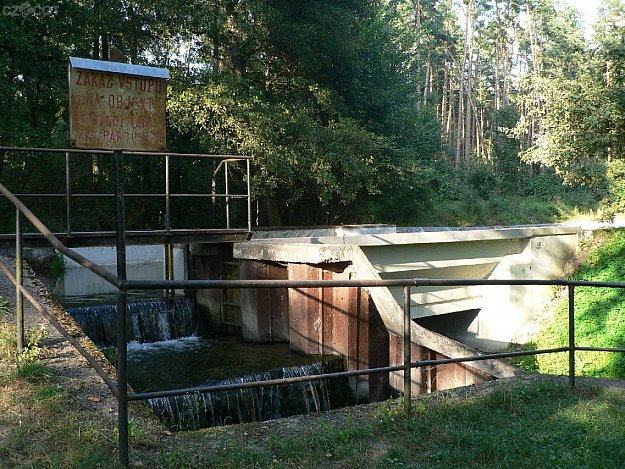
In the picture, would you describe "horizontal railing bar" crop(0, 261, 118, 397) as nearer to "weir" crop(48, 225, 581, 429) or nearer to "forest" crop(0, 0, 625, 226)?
"weir" crop(48, 225, 581, 429)

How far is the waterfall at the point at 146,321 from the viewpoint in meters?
11.7

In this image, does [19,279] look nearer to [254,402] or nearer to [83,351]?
[83,351]

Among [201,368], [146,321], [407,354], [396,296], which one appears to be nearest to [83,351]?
[407,354]

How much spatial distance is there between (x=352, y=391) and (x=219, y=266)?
5.33 metres

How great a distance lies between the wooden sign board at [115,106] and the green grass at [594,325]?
9651 mm

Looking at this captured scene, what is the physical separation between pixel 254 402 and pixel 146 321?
178 inches

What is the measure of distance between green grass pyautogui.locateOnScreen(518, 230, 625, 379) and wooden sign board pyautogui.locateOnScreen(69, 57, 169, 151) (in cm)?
965

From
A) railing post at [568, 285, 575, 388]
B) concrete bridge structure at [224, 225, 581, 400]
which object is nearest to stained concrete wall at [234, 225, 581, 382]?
concrete bridge structure at [224, 225, 581, 400]

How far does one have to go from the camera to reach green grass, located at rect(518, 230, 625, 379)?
36.3ft

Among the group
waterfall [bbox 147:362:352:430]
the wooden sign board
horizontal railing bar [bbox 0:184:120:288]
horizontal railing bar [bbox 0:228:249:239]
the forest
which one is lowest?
waterfall [bbox 147:362:352:430]

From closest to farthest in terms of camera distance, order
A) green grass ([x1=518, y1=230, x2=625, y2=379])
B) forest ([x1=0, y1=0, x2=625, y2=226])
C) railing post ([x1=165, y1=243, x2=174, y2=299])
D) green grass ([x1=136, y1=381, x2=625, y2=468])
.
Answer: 1. green grass ([x1=136, y1=381, x2=625, y2=468])
2. green grass ([x1=518, y1=230, x2=625, y2=379])
3. railing post ([x1=165, y1=243, x2=174, y2=299])
4. forest ([x1=0, y1=0, x2=625, y2=226])

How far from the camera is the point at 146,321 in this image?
12078 millimetres

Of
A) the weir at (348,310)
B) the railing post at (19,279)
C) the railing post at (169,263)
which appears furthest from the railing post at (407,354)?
the railing post at (169,263)

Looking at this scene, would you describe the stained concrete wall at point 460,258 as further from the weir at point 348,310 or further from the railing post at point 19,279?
the railing post at point 19,279
